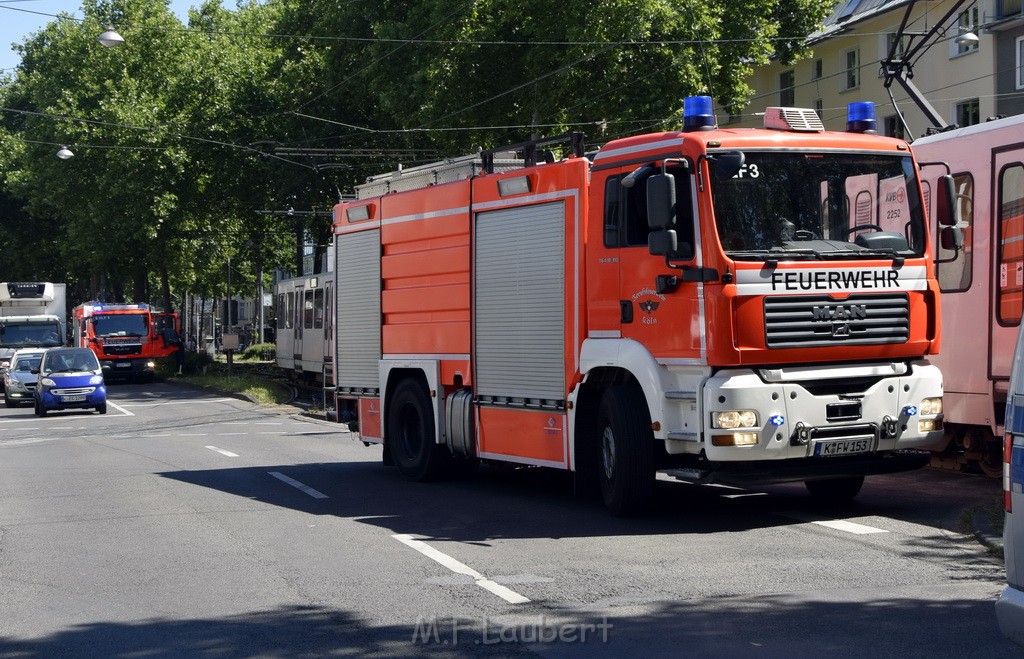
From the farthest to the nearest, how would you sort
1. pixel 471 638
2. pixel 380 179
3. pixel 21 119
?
pixel 21 119 → pixel 380 179 → pixel 471 638

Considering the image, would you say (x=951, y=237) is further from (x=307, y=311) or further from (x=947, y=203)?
(x=307, y=311)

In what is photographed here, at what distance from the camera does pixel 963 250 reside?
1354 centimetres

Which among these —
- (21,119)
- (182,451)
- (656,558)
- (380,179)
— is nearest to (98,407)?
(182,451)

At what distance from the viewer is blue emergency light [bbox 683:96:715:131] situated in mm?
10586

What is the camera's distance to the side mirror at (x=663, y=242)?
10.0m

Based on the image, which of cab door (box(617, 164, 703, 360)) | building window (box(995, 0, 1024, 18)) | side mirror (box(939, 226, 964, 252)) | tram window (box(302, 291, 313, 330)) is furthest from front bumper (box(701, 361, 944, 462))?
building window (box(995, 0, 1024, 18))

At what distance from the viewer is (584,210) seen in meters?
11.4

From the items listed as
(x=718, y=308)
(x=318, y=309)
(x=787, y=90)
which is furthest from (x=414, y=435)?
Answer: (x=787, y=90)

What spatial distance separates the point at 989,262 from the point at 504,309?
4.79 meters

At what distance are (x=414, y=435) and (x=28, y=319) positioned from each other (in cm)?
3258

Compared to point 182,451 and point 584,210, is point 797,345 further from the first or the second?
point 182,451

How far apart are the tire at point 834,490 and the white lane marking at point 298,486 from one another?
4.73 metres

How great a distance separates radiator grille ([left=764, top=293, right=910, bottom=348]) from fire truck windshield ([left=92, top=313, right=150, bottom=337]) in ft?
135

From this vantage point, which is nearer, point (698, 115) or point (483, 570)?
point (483, 570)
